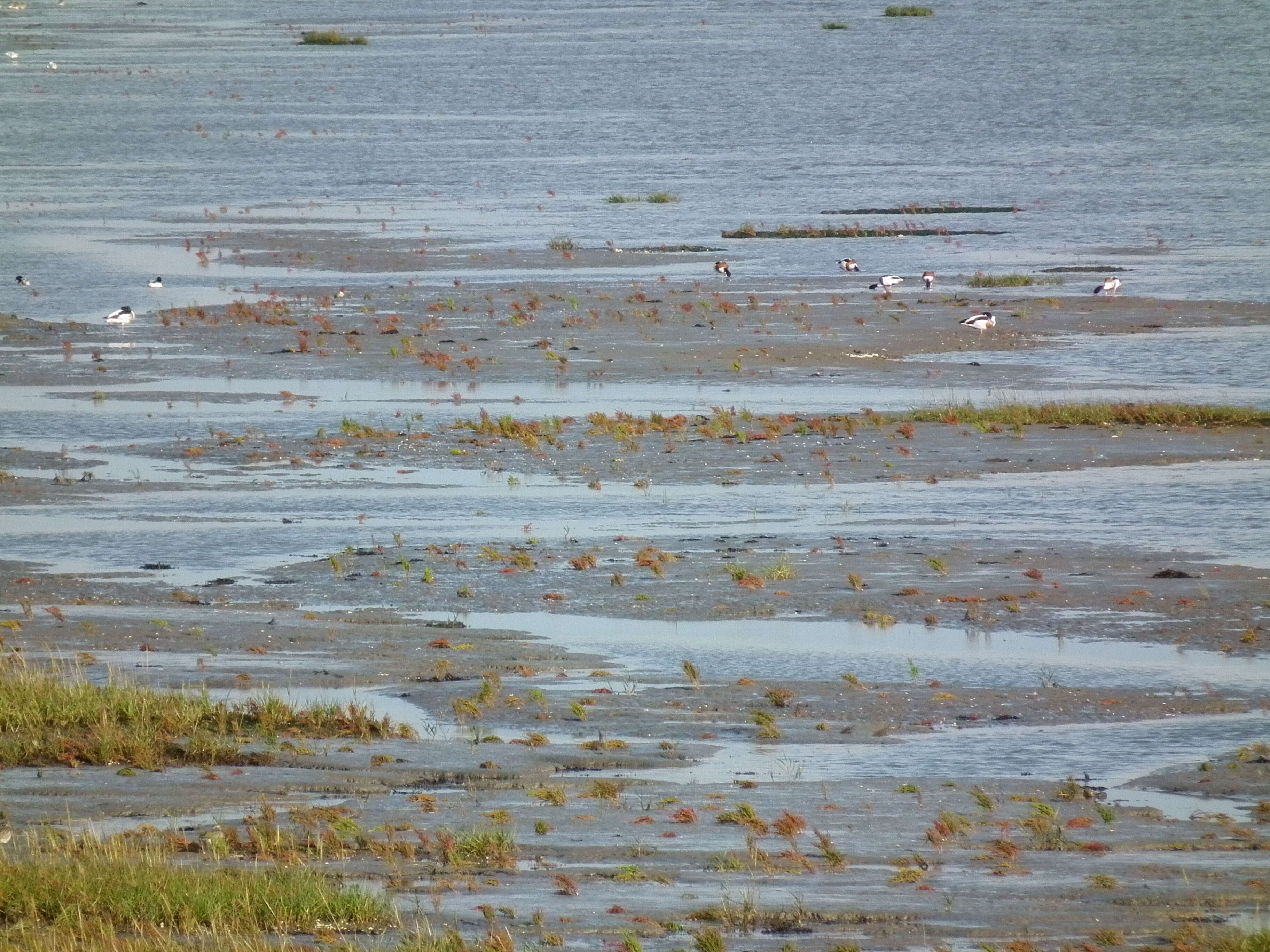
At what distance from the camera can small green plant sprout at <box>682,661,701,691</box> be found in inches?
603

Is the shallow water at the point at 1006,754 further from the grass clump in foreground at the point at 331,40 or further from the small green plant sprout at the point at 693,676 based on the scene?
the grass clump in foreground at the point at 331,40

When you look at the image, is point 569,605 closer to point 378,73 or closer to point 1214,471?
point 1214,471

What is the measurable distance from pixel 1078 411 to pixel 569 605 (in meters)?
9.52

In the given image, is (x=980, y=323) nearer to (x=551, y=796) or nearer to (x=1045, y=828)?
(x=551, y=796)

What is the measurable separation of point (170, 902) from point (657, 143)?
5791 centimetres

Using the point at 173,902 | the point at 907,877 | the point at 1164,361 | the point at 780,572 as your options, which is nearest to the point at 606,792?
the point at 907,877

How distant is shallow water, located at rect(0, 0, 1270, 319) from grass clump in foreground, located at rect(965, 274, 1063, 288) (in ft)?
4.99

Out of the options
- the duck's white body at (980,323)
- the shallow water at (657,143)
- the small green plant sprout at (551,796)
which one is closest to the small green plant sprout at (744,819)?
the small green plant sprout at (551,796)

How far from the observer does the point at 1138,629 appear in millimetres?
16719

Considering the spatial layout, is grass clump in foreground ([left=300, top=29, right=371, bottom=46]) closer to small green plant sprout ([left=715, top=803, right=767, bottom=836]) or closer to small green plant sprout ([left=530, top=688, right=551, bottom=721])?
small green plant sprout ([left=530, top=688, right=551, bottom=721])

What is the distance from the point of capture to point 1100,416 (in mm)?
25125

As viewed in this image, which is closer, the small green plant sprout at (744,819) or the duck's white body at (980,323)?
the small green plant sprout at (744,819)

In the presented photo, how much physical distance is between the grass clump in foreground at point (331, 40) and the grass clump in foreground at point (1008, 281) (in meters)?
78.8

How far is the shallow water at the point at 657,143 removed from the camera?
4262cm
